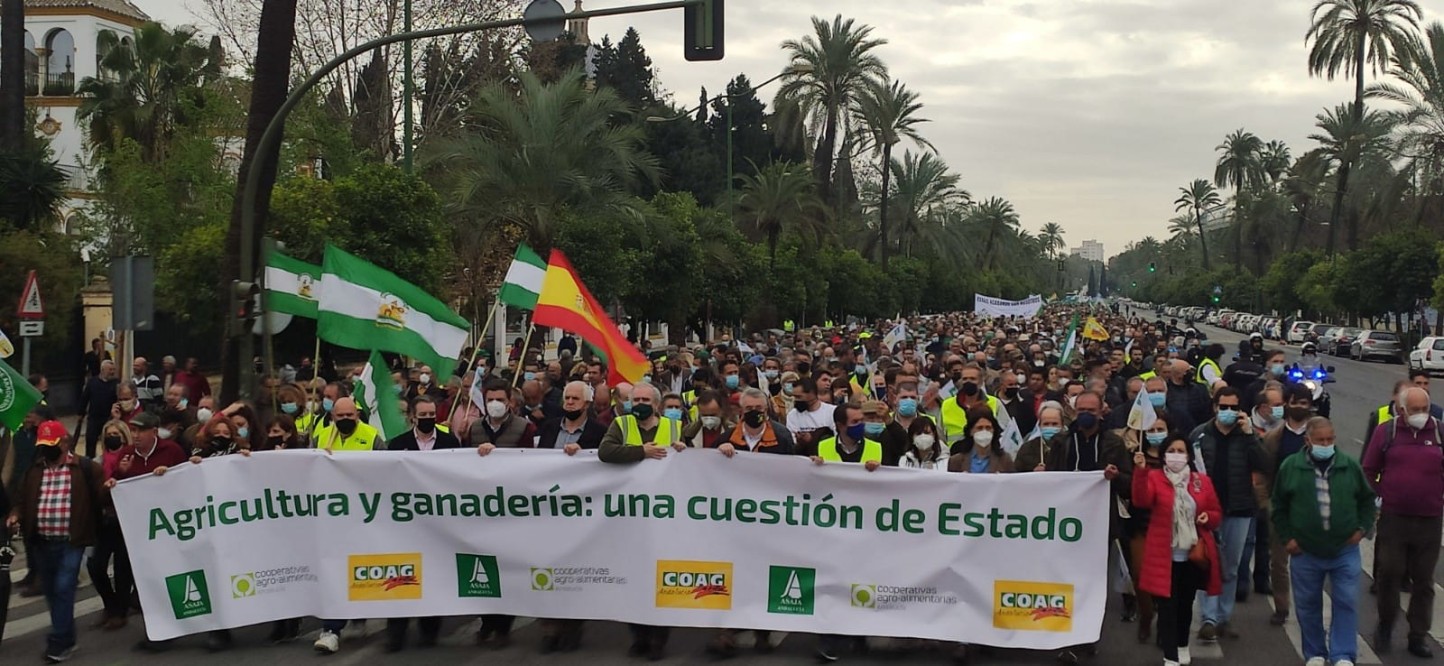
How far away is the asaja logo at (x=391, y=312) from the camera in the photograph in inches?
395

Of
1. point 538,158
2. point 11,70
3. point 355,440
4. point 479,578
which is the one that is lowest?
point 479,578

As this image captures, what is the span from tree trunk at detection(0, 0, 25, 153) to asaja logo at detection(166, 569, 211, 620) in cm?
1803

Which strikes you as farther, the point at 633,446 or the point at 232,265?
the point at 232,265

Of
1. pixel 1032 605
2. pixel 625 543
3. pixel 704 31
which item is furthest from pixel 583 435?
pixel 704 31

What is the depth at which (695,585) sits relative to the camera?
7977 mm

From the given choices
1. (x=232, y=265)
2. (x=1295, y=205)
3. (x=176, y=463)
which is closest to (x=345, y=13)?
(x=232, y=265)

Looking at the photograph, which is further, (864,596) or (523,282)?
(523,282)

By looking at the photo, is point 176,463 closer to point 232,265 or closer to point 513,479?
point 513,479

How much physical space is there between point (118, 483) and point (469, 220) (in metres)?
19.1

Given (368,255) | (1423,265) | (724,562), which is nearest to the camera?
(724,562)

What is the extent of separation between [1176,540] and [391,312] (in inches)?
221

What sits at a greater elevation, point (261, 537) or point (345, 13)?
point (345, 13)

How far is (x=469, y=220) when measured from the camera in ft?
88.7

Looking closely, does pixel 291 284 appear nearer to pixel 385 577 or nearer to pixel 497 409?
pixel 497 409
